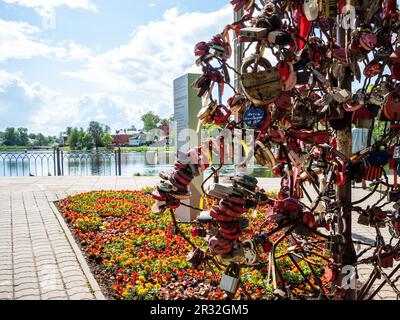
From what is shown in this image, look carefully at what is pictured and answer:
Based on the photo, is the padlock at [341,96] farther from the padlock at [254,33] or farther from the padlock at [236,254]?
the padlock at [236,254]

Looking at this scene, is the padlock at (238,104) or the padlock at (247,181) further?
the padlock at (238,104)

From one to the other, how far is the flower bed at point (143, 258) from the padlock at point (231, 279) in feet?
1.28

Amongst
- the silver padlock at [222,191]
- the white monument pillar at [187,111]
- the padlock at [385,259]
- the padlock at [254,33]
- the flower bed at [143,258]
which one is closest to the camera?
the padlock at [254,33]

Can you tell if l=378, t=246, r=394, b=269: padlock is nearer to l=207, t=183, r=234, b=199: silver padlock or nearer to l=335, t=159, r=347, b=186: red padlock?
l=335, t=159, r=347, b=186: red padlock

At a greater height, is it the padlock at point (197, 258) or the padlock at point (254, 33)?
→ the padlock at point (254, 33)

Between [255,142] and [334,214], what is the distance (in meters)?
0.84

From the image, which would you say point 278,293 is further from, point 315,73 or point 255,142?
point 315,73

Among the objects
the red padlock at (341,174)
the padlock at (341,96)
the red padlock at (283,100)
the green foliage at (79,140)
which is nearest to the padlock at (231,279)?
the red padlock at (341,174)

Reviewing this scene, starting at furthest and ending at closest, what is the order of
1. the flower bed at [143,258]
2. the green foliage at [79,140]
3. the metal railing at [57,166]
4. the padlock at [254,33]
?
the green foliage at [79,140], the metal railing at [57,166], the flower bed at [143,258], the padlock at [254,33]

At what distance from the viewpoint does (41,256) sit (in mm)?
4836

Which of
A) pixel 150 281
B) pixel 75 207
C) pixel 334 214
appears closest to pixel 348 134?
pixel 334 214

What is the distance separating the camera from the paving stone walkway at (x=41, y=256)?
3682 mm

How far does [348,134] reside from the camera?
1.97m

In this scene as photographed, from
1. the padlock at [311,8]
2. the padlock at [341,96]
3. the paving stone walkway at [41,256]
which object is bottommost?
the paving stone walkway at [41,256]
